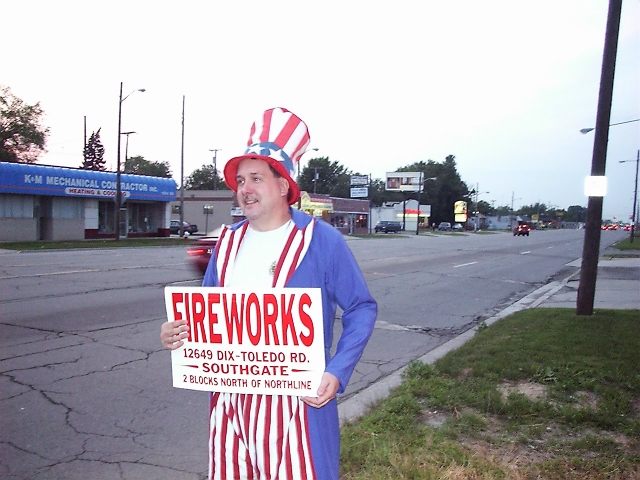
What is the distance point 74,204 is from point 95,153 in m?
58.5

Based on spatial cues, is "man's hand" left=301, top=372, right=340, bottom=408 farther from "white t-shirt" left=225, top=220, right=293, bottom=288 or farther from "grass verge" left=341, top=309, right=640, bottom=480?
"grass verge" left=341, top=309, right=640, bottom=480

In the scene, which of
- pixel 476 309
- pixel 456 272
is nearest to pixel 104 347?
pixel 476 309

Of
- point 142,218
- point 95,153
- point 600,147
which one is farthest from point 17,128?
point 600,147

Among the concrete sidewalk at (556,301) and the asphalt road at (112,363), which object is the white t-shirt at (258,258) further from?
the concrete sidewalk at (556,301)

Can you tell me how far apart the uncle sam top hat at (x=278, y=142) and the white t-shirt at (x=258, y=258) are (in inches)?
8.6

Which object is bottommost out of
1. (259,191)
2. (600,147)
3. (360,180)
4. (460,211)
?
(460,211)

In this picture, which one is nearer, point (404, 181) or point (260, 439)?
point (260, 439)

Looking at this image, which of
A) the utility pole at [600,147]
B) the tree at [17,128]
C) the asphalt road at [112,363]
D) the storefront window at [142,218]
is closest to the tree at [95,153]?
the tree at [17,128]

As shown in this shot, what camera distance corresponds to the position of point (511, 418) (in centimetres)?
488

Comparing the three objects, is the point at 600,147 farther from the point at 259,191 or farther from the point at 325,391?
the point at 325,391

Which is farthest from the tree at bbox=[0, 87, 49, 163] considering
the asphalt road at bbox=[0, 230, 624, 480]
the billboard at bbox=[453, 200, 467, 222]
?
the billboard at bbox=[453, 200, 467, 222]

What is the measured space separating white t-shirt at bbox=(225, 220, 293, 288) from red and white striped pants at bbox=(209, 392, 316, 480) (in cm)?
45

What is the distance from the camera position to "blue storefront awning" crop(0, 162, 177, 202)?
108 ft

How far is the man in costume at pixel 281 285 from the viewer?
2.25 meters
